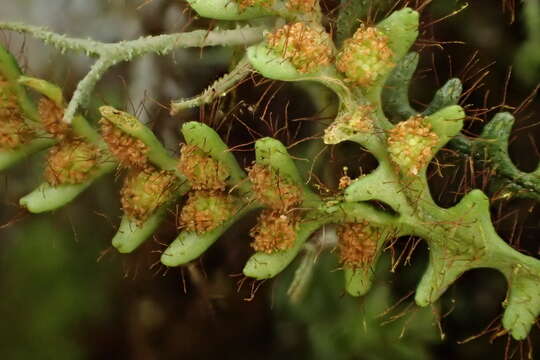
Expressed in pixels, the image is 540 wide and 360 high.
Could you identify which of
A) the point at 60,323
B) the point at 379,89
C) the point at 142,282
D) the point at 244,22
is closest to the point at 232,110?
the point at 244,22

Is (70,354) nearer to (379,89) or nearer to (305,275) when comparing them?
(305,275)

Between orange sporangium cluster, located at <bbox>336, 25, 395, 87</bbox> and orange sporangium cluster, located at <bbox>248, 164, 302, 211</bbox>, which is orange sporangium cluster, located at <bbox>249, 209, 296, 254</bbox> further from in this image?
orange sporangium cluster, located at <bbox>336, 25, 395, 87</bbox>

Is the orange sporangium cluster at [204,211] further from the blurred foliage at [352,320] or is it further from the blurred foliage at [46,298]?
the blurred foliage at [46,298]

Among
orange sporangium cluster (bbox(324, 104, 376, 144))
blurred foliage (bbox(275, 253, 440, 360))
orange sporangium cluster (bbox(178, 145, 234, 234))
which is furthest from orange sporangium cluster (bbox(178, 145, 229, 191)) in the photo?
blurred foliage (bbox(275, 253, 440, 360))

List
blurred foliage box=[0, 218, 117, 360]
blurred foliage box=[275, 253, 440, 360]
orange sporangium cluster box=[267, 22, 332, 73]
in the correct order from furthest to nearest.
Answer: blurred foliage box=[0, 218, 117, 360] < blurred foliage box=[275, 253, 440, 360] < orange sporangium cluster box=[267, 22, 332, 73]

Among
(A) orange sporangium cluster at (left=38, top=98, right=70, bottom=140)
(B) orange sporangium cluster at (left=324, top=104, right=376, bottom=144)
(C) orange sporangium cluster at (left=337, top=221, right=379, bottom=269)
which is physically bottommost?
(C) orange sporangium cluster at (left=337, top=221, right=379, bottom=269)

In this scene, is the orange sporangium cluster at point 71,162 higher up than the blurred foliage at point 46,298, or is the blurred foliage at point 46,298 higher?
the orange sporangium cluster at point 71,162

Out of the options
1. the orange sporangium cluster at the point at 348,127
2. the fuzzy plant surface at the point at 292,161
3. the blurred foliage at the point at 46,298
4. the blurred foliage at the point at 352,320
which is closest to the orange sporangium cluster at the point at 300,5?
the fuzzy plant surface at the point at 292,161

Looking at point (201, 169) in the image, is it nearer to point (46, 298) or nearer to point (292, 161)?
point (292, 161)
